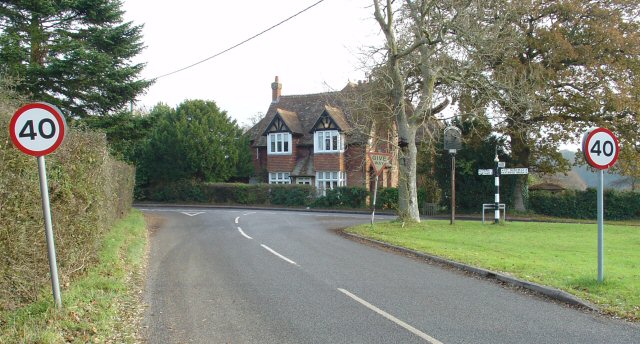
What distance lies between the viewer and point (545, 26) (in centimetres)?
2861

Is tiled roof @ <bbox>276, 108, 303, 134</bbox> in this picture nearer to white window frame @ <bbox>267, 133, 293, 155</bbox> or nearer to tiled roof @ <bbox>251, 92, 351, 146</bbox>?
tiled roof @ <bbox>251, 92, 351, 146</bbox>

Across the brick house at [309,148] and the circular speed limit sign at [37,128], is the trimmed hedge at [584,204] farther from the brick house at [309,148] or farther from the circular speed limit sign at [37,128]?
the circular speed limit sign at [37,128]

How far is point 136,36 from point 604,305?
22.6 m

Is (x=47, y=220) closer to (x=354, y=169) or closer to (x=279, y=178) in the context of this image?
(x=354, y=169)

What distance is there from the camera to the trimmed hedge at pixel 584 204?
106 feet

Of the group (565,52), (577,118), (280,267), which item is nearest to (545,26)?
(565,52)

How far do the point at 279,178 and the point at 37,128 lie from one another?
40.7 metres

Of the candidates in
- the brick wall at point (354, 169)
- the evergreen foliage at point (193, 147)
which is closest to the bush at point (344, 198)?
the brick wall at point (354, 169)

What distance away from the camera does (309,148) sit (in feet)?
151

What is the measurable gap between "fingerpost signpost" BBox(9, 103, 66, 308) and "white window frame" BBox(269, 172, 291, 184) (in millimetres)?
39553

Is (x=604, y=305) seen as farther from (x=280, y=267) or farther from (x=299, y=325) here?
(x=280, y=267)

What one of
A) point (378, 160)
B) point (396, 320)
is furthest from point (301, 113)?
Result: point (396, 320)

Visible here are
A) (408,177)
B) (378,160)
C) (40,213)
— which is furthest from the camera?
(408,177)

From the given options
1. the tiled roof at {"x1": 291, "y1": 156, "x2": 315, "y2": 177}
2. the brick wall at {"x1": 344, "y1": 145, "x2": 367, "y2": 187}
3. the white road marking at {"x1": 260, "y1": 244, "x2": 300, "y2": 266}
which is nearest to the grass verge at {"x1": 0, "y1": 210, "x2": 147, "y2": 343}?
the white road marking at {"x1": 260, "y1": 244, "x2": 300, "y2": 266}
